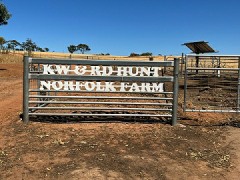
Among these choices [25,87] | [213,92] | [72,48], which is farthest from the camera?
[72,48]

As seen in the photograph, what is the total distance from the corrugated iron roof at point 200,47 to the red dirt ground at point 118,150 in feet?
51.8

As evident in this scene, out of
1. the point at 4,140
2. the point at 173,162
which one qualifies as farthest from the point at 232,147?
the point at 4,140

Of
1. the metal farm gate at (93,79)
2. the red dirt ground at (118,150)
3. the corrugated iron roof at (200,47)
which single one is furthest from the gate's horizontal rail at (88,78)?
the corrugated iron roof at (200,47)

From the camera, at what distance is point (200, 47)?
81.0ft

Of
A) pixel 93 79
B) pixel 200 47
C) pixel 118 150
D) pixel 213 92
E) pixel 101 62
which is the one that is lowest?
pixel 118 150

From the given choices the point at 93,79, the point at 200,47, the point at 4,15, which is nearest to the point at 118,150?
the point at 93,79

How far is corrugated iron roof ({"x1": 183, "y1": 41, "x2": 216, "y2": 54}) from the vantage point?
2337 centimetres

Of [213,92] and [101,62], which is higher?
[101,62]

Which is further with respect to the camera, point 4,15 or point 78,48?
point 78,48

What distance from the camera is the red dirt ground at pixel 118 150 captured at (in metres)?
4.91

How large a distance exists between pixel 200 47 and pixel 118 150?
20.1 meters

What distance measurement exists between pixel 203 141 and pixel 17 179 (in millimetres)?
3635

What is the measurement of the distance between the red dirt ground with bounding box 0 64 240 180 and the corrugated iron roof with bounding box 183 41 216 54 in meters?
15.8

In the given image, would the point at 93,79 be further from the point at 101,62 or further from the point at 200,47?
the point at 200,47
